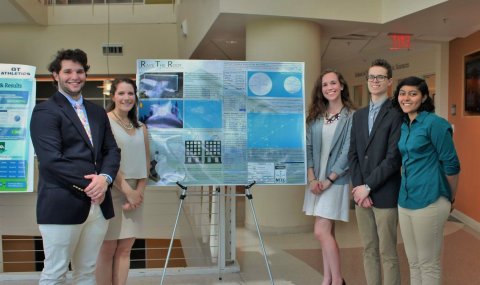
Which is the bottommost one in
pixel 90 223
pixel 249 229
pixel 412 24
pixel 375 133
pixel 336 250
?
pixel 249 229

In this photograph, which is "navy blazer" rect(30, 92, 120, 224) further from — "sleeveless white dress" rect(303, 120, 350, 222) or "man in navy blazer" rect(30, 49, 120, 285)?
"sleeveless white dress" rect(303, 120, 350, 222)

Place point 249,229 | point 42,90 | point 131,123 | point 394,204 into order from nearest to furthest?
point 394,204, point 131,123, point 249,229, point 42,90

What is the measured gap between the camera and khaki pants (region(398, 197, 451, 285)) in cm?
241

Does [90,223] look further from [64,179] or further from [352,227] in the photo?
[352,227]

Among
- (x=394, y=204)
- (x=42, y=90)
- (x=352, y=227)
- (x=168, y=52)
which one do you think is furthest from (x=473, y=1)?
(x=42, y=90)

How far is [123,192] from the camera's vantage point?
271 cm

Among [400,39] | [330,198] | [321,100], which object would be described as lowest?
[330,198]

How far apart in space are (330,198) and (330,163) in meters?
0.25

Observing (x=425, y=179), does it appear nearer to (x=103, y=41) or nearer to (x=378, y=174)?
(x=378, y=174)

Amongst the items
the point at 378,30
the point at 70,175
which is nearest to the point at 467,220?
the point at 378,30

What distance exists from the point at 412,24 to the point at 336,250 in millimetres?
4302

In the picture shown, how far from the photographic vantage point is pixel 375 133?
2.67m

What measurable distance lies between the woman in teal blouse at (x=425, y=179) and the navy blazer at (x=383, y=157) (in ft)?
0.31

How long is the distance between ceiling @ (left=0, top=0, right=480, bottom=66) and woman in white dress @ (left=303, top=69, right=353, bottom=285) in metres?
2.95
